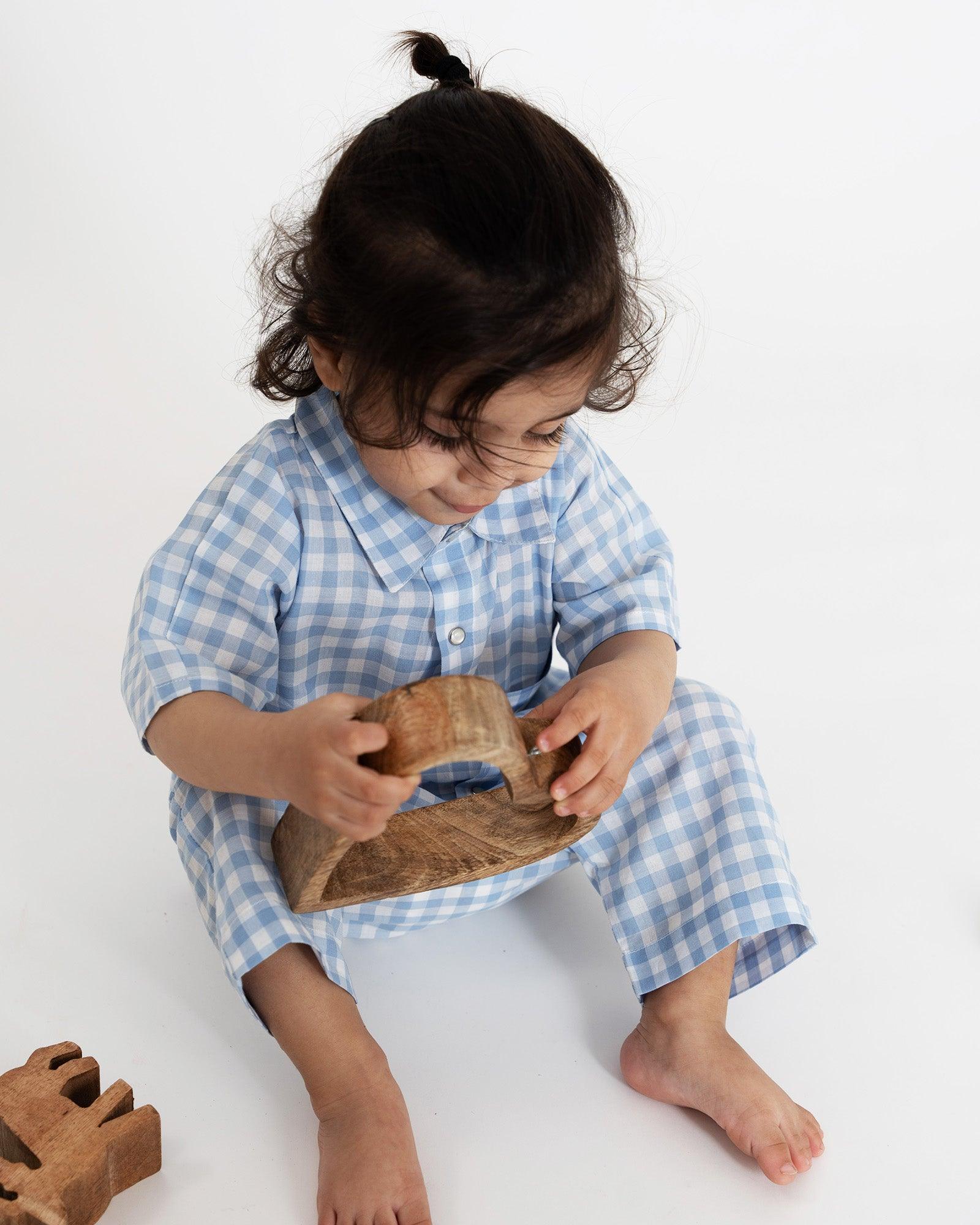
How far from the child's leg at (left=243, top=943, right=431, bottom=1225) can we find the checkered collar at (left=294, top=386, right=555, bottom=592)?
28cm

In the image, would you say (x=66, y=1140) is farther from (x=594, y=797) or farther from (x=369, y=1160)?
(x=594, y=797)

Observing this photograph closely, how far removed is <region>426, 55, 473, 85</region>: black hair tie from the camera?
2.97ft

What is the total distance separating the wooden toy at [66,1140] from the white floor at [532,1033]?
0.03 meters

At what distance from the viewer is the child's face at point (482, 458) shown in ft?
2.65

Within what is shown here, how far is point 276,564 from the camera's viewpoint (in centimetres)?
94

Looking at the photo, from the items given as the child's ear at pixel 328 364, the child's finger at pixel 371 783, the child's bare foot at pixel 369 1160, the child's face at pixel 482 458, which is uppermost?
the child's ear at pixel 328 364

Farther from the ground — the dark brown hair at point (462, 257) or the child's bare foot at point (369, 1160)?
the dark brown hair at point (462, 257)

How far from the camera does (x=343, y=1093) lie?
86 centimetres

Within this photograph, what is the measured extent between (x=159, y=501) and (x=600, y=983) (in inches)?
35.4

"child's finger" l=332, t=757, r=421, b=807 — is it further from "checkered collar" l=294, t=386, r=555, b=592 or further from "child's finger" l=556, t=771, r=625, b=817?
"checkered collar" l=294, t=386, r=555, b=592

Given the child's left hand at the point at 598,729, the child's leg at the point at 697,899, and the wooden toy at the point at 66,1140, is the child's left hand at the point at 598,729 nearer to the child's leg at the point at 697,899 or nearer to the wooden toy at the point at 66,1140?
the child's leg at the point at 697,899

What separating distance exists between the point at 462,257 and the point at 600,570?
1.09ft

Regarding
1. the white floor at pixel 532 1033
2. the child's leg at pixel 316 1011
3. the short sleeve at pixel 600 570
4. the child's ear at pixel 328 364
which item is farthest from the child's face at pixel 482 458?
the white floor at pixel 532 1033

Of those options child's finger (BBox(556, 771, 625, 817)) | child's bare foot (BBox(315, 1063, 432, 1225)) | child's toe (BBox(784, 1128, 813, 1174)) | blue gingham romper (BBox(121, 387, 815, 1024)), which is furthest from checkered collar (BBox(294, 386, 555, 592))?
child's toe (BBox(784, 1128, 813, 1174))
